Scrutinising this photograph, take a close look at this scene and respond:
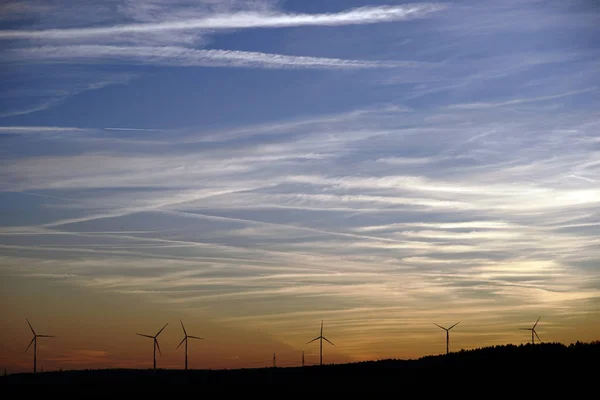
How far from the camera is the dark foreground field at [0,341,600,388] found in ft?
427

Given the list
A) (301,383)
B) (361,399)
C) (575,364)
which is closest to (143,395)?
(301,383)

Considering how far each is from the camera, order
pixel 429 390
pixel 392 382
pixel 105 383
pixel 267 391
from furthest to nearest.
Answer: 1. pixel 105 383
2. pixel 267 391
3. pixel 392 382
4. pixel 429 390

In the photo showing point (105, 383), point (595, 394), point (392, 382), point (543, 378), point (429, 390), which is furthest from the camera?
A: point (105, 383)

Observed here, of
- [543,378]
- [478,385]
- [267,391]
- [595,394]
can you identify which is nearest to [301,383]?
[267,391]

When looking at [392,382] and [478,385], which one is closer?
[478,385]

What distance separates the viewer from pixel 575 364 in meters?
131

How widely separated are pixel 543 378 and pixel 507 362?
13.3 metres

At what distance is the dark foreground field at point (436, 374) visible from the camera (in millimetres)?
130000

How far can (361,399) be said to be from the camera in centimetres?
14425

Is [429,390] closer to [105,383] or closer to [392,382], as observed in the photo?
[392,382]

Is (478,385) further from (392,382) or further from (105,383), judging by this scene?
(105,383)

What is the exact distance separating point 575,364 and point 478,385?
48.3 ft

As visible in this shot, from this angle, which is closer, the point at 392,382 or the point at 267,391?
the point at 392,382

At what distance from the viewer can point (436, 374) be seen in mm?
148750
